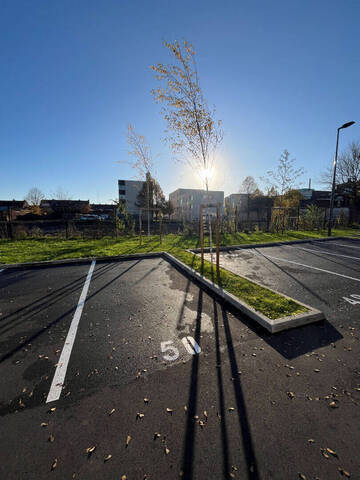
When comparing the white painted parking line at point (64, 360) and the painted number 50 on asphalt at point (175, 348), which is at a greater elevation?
the painted number 50 on asphalt at point (175, 348)

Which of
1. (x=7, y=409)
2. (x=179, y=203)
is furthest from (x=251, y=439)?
(x=179, y=203)

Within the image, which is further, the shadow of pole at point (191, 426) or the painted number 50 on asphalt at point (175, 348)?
the painted number 50 on asphalt at point (175, 348)

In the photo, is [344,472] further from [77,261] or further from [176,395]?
[77,261]

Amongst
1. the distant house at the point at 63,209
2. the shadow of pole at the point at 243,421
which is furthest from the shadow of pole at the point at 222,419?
the distant house at the point at 63,209

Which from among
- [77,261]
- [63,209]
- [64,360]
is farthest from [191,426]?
[63,209]

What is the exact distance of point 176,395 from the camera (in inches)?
88.7

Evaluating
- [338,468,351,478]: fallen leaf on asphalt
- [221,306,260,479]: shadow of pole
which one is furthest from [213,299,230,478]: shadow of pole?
[338,468,351,478]: fallen leaf on asphalt

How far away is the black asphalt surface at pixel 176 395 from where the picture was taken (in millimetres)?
1645

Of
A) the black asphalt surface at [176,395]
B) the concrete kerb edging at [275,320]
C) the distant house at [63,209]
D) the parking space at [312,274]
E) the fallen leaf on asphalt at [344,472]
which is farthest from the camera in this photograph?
the distant house at [63,209]

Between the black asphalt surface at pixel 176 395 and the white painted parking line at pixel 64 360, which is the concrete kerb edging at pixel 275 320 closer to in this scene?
the black asphalt surface at pixel 176 395

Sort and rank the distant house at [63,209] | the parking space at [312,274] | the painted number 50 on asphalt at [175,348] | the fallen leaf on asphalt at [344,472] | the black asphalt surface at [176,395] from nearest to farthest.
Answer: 1. the fallen leaf on asphalt at [344,472]
2. the black asphalt surface at [176,395]
3. the painted number 50 on asphalt at [175,348]
4. the parking space at [312,274]
5. the distant house at [63,209]

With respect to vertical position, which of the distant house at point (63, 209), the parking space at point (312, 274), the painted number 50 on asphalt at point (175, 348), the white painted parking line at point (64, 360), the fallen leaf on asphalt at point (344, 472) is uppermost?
the distant house at point (63, 209)

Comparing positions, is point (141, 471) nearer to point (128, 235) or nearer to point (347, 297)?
point (347, 297)

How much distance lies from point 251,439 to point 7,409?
2.49 metres
